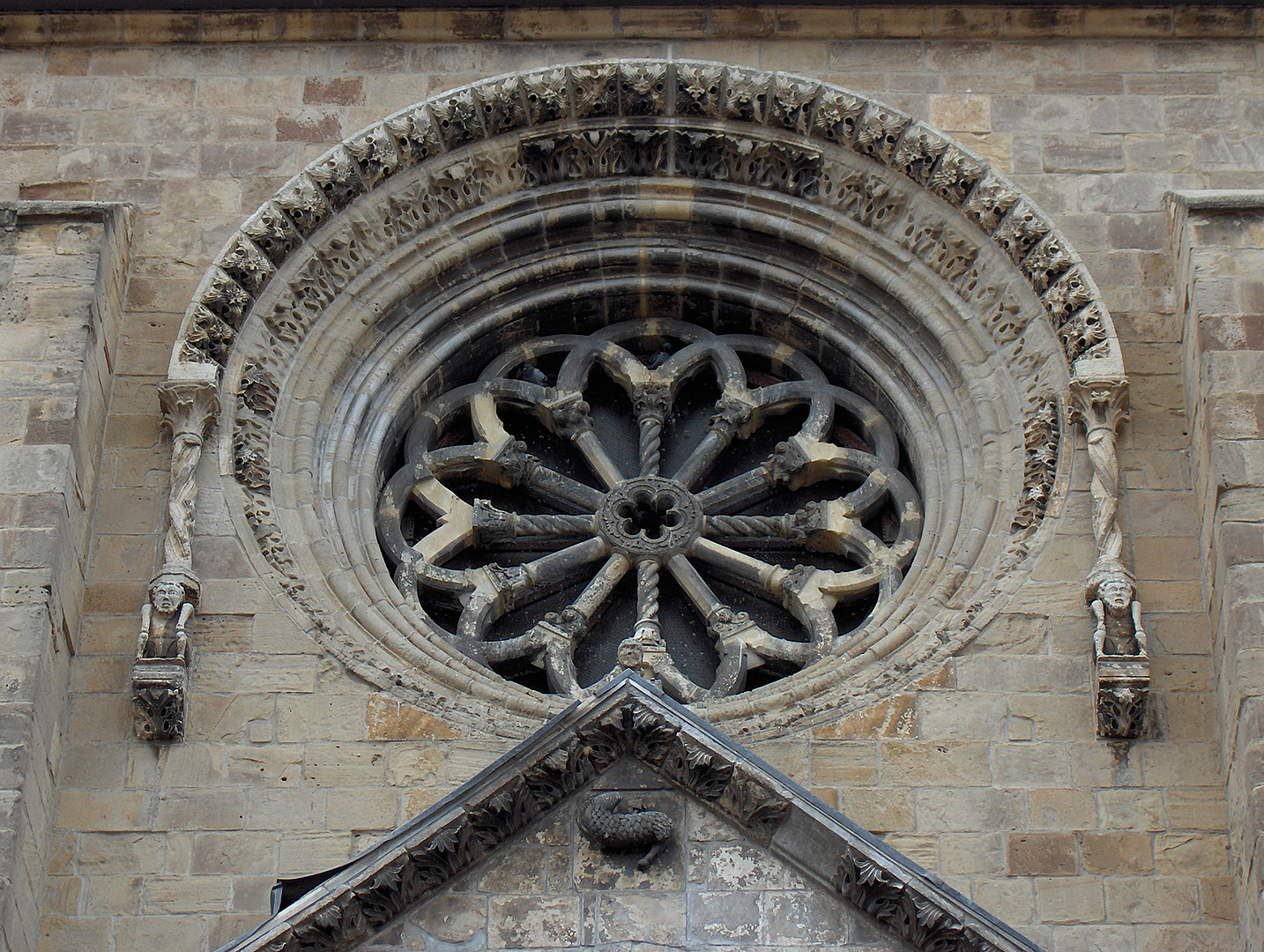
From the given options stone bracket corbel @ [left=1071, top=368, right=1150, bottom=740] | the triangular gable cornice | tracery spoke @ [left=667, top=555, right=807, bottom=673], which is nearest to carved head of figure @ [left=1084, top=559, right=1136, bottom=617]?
stone bracket corbel @ [left=1071, top=368, right=1150, bottom=740]

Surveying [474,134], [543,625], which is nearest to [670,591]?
[543,625]

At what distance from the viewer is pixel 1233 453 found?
11883mm

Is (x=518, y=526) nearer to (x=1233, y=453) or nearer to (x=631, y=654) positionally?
(x=631, y=654)

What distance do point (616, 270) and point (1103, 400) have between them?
3088 millimetres

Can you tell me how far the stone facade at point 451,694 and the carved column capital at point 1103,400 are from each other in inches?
8.0

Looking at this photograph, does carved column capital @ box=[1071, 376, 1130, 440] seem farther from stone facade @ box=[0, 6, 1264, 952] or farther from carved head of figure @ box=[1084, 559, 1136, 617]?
carved head of figure @ box=[1084, 559, 1136, 617]

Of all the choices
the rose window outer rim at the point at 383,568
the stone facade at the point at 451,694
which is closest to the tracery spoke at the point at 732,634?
the rose window outer rim at the point at 383,568

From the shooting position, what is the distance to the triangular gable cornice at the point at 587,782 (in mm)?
9516

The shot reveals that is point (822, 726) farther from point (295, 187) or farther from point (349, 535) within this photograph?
point (295, 187)

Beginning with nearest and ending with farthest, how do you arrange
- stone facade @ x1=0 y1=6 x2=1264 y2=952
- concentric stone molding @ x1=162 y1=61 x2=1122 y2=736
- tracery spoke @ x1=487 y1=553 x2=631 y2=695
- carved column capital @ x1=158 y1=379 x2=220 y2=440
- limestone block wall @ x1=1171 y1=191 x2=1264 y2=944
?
limestone block wall @ x1=1171 y1=191 x2=1264 y2=944, stone facade @ x1=0 y1=6 x2=1264 y2=952, tracery spoke @ x1=487 y1=553 x2=631 y2=695, concentric stone molding @ x1=162 y1=61 x2=1122 y2=736, carved column capital @ x1=158 y1=379 x2=220 y2=440

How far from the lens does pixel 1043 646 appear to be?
38.7 ft

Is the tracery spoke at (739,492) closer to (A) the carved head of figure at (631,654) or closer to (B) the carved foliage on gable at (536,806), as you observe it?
(A) the carved head of figure at (631,654)

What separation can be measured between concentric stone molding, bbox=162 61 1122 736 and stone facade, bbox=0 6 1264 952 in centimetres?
29

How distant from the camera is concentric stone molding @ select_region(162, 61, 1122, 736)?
12.5m
